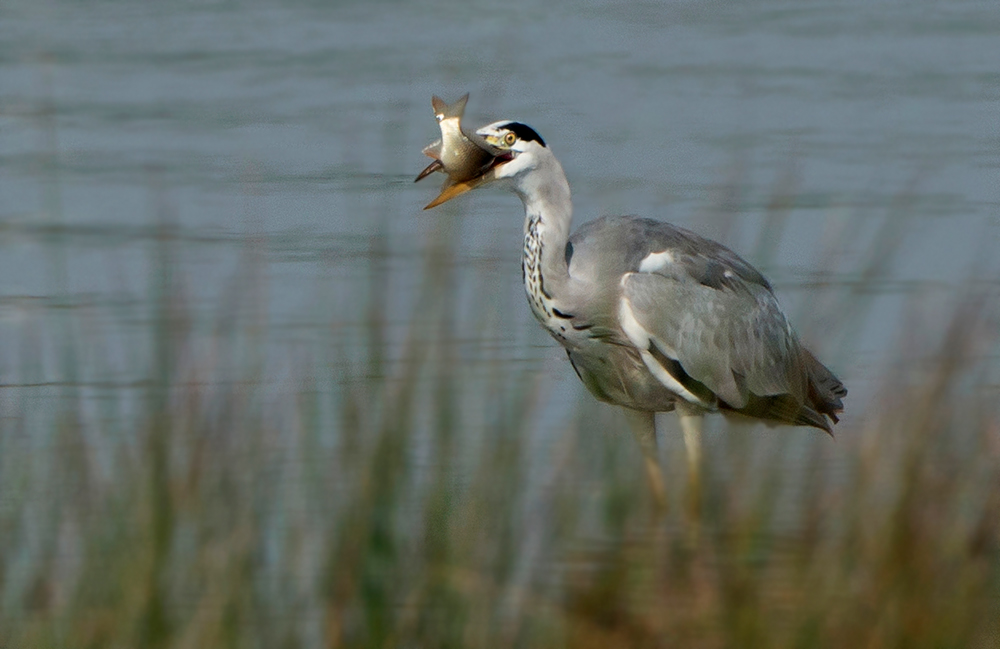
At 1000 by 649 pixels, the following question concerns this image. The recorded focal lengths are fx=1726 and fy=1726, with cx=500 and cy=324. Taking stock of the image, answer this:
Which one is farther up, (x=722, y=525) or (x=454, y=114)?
(x=454, y=114)

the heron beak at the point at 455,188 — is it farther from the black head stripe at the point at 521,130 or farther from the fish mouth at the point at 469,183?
the black head stripe at the point at 521,130

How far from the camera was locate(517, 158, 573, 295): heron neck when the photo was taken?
15.1 ft

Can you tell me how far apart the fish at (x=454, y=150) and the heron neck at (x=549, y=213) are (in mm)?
173

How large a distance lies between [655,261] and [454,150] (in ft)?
2.37

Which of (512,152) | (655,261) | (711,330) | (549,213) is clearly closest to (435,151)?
(512,152)

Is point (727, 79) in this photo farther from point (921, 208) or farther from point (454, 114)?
point (454, 114)

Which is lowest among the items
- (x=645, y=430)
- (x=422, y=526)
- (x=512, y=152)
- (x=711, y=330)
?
(x=645, y=430)

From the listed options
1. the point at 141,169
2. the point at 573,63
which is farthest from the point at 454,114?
the point at 573,63

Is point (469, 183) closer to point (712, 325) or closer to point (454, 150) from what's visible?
point (454, 150)

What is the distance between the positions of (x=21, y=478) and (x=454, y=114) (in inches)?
55.0

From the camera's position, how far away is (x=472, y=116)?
13.0 ft

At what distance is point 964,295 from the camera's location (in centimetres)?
387

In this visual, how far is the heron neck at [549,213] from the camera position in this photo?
4.60m

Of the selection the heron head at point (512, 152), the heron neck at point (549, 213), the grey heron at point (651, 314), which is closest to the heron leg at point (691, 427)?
the grey heron at point (651, 314)
